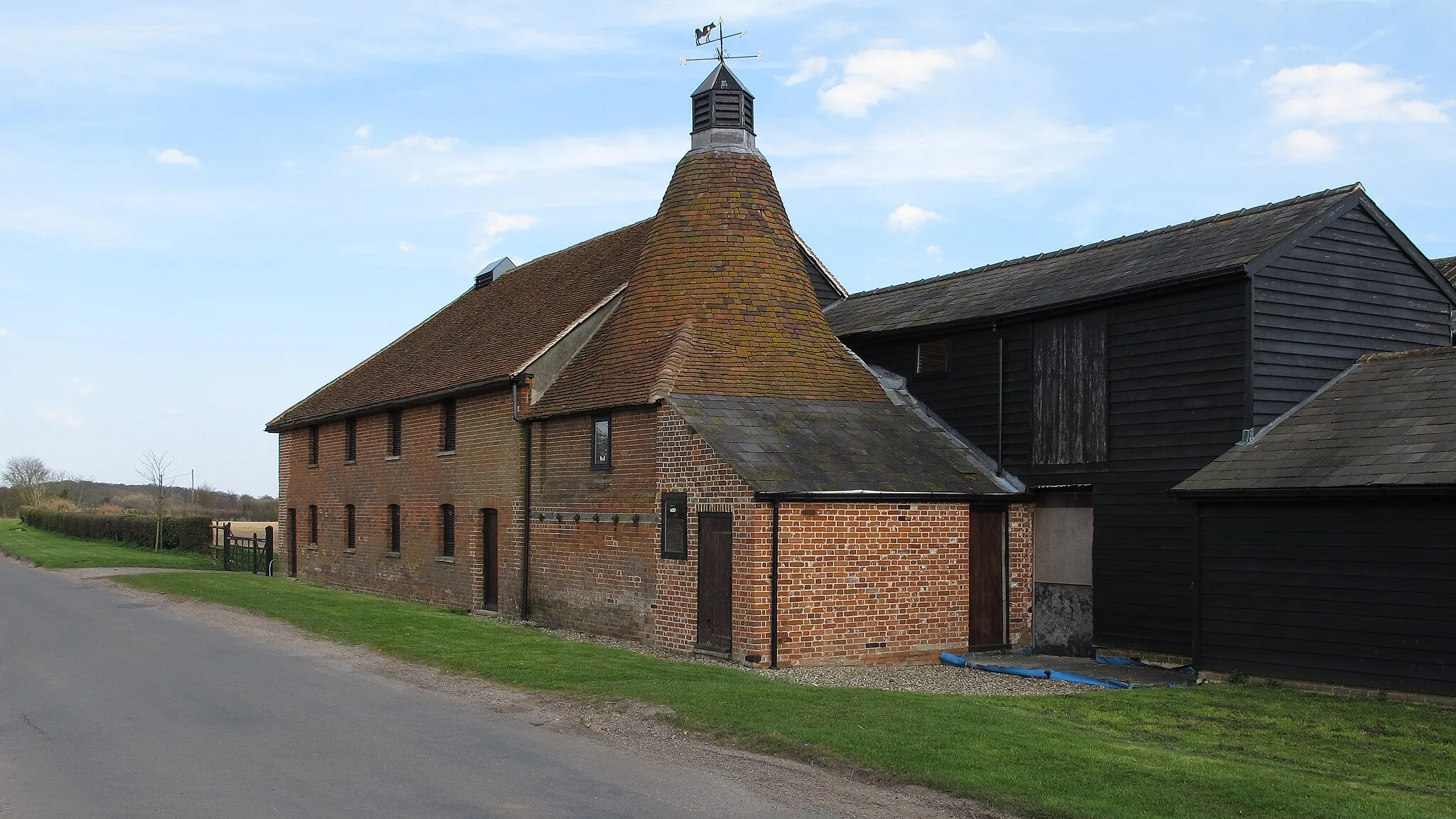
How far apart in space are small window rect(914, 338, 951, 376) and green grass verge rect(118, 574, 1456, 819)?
24.2 feet

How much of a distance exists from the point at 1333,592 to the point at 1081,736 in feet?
16.3

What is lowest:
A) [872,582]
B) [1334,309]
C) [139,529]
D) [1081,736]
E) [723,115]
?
[139,529]

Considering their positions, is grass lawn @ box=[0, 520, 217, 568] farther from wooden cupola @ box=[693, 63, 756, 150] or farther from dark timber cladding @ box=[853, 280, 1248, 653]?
dark timber cladding @ box=[853, 280, 1248, 653]

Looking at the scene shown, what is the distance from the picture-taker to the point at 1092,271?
60.6 feet

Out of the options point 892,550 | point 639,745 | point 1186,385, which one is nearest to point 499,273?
point 892,550

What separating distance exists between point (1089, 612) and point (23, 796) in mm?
13938

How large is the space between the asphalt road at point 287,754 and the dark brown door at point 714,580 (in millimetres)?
4628

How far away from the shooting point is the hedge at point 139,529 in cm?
4675

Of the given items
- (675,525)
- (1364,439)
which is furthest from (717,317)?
(1364,439)

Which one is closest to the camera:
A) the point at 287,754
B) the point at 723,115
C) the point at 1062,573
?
the point at 287,754

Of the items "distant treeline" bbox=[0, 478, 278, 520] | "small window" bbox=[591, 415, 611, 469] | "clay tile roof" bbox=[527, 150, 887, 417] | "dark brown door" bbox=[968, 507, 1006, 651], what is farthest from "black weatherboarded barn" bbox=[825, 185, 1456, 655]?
"distant treeline" bbox=[0, 478, 278, 520]

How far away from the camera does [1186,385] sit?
16.1 metres

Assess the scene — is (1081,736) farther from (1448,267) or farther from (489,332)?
(489,332)

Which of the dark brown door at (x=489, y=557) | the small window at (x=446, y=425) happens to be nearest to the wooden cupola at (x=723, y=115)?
the small window at (x=446, y=425)
